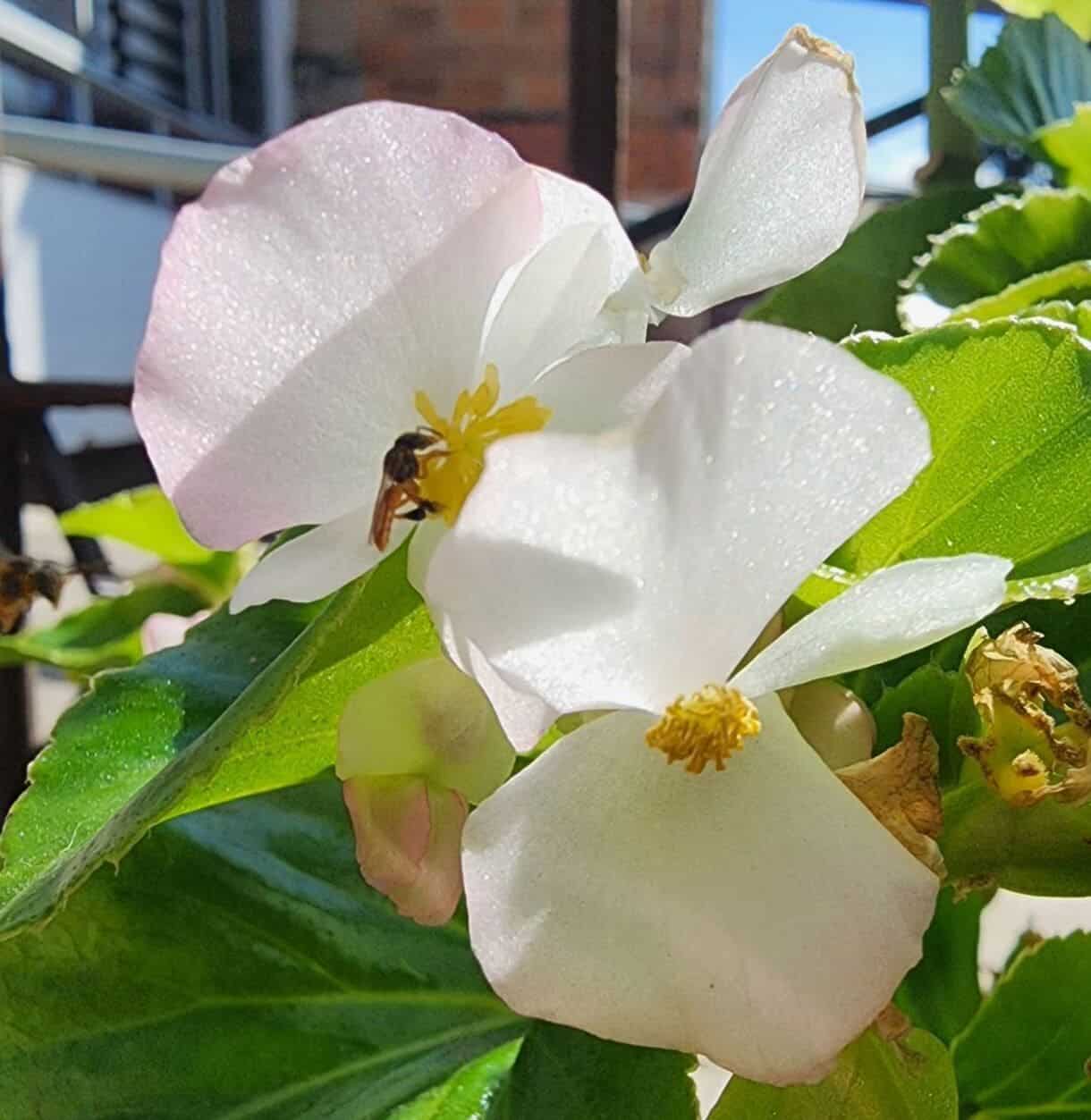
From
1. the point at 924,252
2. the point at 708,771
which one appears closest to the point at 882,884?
the point at 708,771

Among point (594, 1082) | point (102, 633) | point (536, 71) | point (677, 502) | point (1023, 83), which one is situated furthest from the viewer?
point (536, 71)

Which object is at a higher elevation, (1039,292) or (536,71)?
(1039,292)

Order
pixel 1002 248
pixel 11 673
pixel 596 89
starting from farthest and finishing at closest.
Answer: pixel 11 673 → pixel 596 89 → pixel 1002 248

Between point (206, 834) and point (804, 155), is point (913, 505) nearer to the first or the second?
point (804, 155)

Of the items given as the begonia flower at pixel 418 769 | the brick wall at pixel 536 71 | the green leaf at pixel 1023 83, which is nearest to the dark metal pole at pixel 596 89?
A: the green leaf at pixel 1023 83

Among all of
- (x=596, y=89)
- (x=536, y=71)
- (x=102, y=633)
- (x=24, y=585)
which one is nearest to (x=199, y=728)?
(x=24, y=585)

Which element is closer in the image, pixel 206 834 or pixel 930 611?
pixel 930 611

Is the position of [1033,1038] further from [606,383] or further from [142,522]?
[142,522]
